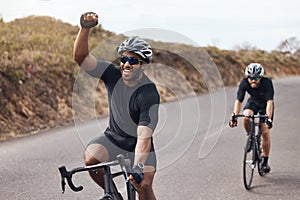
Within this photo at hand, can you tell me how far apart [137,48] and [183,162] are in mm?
5369

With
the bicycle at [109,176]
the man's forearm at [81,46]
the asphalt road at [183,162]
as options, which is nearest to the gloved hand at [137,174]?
the bicycle at [109,176]

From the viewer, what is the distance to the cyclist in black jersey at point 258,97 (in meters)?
7.25

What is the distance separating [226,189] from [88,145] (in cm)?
347

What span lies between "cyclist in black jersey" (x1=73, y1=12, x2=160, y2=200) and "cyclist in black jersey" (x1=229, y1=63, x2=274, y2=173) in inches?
139

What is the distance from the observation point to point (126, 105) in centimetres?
387

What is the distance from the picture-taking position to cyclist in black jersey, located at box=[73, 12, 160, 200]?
3.66 meters

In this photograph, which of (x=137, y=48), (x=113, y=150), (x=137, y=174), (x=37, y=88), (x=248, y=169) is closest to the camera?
(x=137, y=174)

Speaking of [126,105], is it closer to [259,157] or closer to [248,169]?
[248,169]

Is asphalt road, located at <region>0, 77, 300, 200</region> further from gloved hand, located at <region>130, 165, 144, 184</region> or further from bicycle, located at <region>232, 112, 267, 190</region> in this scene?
gloved hand, located at <region>130, 165, 144, 184</region>

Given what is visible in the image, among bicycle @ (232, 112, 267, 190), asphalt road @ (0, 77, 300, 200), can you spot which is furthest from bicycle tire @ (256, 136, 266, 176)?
asphalt road @ (0, 77, 300, 200)

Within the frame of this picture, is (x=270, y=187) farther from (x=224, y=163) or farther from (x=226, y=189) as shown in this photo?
(x=224, y=163)

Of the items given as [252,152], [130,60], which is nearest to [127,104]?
[130,60]

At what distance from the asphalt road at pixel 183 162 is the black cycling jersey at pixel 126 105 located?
0.33 meters

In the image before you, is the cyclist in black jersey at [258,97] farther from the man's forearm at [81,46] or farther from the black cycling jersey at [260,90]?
the man's forearm at [81,46]
